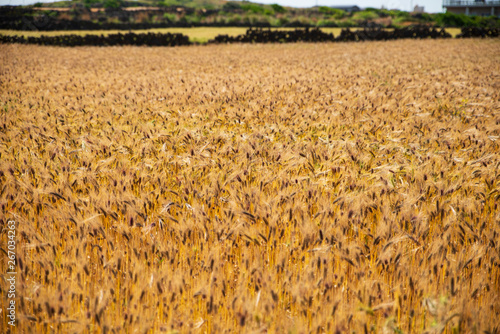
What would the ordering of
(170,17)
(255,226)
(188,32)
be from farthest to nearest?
(170,17) → (188,32) → (255,226)

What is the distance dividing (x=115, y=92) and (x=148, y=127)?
14.4ft

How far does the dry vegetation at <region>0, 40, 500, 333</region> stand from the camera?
1643 mm

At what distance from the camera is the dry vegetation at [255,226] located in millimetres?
1643

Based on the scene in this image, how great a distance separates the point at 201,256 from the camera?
2166 millimetres

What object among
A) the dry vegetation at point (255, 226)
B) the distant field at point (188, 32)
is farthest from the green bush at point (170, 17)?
the dry vegetation at point (255, 226)

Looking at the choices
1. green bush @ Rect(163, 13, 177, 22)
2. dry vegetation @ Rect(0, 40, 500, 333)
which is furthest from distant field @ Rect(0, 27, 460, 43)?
dry vegetation @ Rect(0, 40, 500, 333)

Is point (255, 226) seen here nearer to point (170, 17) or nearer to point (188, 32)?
point (188, 32)

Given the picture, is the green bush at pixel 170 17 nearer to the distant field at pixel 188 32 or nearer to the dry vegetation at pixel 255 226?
the distant field at pixel 188 32

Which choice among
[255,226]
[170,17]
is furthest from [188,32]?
[255,226]

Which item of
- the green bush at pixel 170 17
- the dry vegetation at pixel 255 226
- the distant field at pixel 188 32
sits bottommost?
the dry vegetation at pixel 255 226

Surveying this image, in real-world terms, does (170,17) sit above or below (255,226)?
above

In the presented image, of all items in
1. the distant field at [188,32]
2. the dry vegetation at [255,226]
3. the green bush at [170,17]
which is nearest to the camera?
the dry vegetation at [255,226]

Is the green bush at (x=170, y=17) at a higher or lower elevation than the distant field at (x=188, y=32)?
higher

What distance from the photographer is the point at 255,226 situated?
96.0 inches
